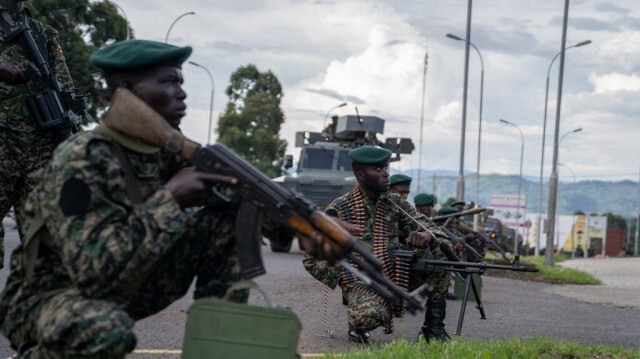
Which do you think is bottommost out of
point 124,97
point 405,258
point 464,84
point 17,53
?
point 405,258

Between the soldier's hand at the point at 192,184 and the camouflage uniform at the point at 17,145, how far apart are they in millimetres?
2257

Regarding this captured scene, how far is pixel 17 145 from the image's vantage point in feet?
18.8

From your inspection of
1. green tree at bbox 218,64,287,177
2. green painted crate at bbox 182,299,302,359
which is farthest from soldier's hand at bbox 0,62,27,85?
green tree at bbox 218,64,287,177

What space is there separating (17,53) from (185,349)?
3.09 meters

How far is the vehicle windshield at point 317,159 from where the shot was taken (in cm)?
2112

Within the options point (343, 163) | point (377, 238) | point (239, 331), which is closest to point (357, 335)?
point (377, 238)

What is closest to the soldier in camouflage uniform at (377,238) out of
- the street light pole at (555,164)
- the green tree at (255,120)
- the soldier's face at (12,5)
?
the soldier's face at (12,5)

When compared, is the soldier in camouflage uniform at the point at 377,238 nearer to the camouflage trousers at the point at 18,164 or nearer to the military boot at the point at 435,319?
the military boot at the point at 435,319

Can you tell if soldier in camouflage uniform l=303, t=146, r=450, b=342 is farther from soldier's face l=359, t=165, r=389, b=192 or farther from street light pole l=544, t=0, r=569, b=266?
street light pole l=544, t=0, r=569, b=266

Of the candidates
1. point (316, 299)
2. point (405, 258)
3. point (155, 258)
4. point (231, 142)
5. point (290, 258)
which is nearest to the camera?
point (155, 258)

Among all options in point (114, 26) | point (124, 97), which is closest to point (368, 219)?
point (124, 97)

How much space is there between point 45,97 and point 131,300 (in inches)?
93.4

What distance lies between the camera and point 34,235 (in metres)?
3.67

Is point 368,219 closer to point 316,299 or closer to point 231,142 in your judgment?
point 316,299
